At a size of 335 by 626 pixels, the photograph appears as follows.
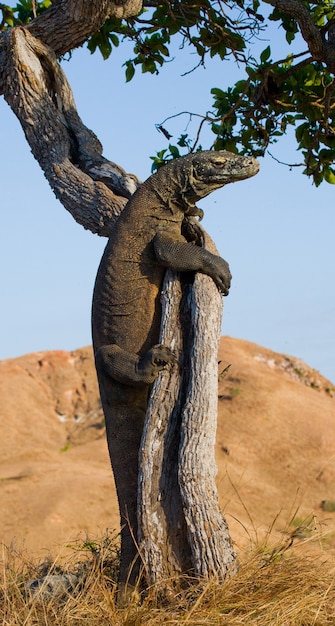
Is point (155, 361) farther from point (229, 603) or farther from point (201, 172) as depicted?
point (229, 603)

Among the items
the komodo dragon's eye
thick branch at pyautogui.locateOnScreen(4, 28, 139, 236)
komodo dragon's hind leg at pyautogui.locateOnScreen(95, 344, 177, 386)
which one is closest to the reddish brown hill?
thick branch at pyautogui.locateOnScreen(4, 28, 139, 236)

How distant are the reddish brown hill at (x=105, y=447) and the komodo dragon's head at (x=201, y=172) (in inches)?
143

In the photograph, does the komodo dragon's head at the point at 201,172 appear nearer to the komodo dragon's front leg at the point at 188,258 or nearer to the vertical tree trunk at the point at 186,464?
the komodo dragon's front leg at the point at 188,258

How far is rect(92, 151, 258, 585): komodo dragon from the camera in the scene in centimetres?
507

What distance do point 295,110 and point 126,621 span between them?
467 centimetres

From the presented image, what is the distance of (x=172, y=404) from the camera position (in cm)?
484

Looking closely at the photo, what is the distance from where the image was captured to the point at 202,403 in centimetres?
470

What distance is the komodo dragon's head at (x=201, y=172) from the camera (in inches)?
204

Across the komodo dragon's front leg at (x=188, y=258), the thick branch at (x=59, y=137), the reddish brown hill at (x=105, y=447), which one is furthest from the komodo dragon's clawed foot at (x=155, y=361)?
the reddish brown hill at (x=105, y=447)

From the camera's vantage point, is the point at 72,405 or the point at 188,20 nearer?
the point at 188,20

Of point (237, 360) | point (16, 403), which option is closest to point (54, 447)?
point (16, 403)

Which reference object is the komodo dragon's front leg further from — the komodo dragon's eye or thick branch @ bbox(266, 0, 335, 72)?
thick branch @ bbox(266, 0, 335, 72)

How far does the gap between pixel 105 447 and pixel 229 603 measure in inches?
388

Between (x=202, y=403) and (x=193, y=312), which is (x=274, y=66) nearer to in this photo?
(x=193, y=312)
